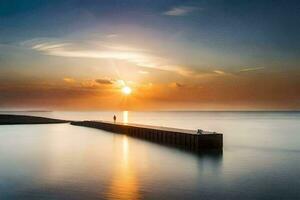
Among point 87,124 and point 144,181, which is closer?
point 144,181

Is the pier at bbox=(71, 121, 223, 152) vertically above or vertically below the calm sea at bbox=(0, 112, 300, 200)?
above

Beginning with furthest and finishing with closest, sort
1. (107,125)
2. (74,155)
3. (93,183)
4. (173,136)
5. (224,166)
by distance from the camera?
1. (107,125)
2. (173,136)
3. (74,155)
4. (224,166)
5. (93,183)

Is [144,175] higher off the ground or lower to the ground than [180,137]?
lower

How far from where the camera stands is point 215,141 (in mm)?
39062

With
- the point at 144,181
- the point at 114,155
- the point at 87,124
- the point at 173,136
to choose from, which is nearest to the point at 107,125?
the point at 87,124

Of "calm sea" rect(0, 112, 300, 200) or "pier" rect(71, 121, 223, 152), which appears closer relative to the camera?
"calm sea" rect(0, 112, 300, 200)

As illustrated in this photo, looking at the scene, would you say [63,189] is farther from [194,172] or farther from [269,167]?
[269,167]

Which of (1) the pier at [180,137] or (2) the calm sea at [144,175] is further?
(1) the pier at [180,137]

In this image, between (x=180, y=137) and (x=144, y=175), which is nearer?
(x=144, y=175)

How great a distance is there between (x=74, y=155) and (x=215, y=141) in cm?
1490

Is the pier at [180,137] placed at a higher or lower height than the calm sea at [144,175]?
higher

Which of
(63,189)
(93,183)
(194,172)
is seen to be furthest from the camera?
(194,172)

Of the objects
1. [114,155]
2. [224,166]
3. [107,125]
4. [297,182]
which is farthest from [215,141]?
[107,125]

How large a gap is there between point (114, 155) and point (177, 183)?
1646 cm
